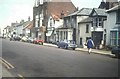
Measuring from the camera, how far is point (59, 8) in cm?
8319

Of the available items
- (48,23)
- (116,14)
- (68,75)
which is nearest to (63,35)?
(48,23)

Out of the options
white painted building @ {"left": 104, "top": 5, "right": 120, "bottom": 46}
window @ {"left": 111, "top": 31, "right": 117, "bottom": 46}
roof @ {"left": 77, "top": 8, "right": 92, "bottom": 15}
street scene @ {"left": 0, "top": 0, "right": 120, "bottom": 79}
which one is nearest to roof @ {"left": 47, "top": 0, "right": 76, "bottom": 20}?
street scene @ {"left": 0, "top": 0, "right": 120, "bottom": 79}

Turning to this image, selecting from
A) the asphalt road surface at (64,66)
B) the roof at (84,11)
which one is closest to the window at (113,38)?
the asphalt road surface at (64,66)

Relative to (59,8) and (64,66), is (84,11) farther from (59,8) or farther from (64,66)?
(64,66)

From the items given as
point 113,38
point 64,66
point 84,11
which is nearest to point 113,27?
point 113,38

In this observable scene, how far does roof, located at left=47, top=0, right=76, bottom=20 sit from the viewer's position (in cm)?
8087

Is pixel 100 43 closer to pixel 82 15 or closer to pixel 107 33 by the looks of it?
pixel 107 33

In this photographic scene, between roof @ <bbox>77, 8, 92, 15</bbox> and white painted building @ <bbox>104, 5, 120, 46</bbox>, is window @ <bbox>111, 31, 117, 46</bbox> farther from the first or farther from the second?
roof @ <bbox>77, 8, 92, 15</bbox>

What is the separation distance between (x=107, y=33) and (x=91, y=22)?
7.09 m

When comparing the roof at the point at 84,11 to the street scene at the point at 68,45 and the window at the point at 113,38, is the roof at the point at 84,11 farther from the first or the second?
the window at the point at 113,38

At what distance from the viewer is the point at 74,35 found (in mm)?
60875

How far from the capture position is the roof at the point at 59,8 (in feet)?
265

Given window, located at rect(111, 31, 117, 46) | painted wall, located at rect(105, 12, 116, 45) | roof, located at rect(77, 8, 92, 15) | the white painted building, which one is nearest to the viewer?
the white painted building

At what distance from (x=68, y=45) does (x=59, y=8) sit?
4005 cm
